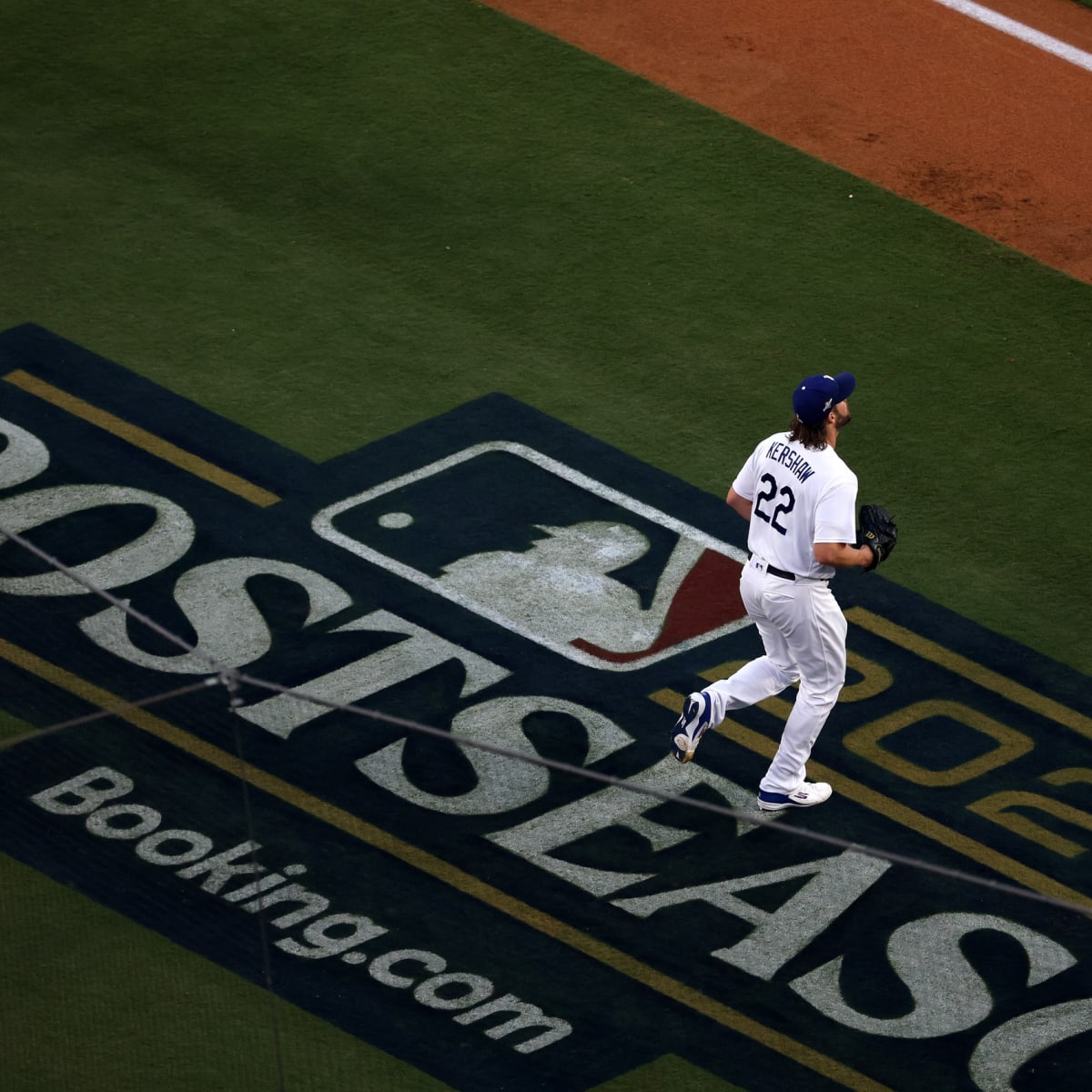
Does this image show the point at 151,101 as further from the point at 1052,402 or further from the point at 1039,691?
the point at 1039,691

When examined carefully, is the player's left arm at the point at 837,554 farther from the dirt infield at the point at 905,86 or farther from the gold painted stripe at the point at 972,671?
the dirt infield at the point at 905,86

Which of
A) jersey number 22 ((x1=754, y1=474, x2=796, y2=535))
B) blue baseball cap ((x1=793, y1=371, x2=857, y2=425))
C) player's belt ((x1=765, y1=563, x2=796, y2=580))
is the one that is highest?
blue baseball cap ((x1=793, y1=371, x2=857, y2=425))

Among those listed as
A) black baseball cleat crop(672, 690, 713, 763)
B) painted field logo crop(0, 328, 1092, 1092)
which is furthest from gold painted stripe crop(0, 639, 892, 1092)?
black baseball cleat crop(672, 690, 713, 763)

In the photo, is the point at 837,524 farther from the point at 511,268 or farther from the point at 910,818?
the point at 511,268

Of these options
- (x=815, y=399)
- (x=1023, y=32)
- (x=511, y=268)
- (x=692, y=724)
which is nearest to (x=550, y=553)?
(x=692, y=724)

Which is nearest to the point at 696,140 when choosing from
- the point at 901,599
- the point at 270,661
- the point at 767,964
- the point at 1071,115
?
the point at 1071,115

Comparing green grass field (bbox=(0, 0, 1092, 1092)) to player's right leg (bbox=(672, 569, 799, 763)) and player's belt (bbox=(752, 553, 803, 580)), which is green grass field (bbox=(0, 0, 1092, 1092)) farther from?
player's belt (bbox=(752, 553, 803, 580))
